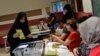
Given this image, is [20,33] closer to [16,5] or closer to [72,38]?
[72,38]

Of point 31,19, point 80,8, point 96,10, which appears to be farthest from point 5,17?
point 96,10

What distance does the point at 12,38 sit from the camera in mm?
4109

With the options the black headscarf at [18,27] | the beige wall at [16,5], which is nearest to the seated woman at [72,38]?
the black headscarf at [18,27]

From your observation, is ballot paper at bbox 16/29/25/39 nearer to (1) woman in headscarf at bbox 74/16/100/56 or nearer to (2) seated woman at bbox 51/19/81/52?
(2) seated woman at bbox 51/19/81/52

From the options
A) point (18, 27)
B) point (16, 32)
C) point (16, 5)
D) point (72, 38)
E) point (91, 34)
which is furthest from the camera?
point (16, 5)

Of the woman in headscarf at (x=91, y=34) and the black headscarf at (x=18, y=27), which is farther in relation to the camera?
the black headscarf at (x=18, y=27)

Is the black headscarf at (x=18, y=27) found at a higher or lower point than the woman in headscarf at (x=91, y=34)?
lower

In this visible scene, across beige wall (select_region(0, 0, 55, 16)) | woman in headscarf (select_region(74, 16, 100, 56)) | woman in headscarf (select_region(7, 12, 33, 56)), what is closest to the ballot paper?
woman in headscarf (select_region(7, 12, 33, 56))

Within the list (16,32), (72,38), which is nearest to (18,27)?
(16,32)

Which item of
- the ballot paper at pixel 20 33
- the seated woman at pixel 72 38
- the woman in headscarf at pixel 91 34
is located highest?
the woman in headscarf at pixel 91 34

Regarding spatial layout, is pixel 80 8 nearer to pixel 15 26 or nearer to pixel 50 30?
pixel 50 30

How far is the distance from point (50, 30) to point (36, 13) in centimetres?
200

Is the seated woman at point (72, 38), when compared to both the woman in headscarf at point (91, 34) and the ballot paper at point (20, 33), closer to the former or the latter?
the woman in headscarf at point (91, 34)

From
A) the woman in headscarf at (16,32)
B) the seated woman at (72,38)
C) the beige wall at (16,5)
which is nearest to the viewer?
the seated woman at (72,38)
